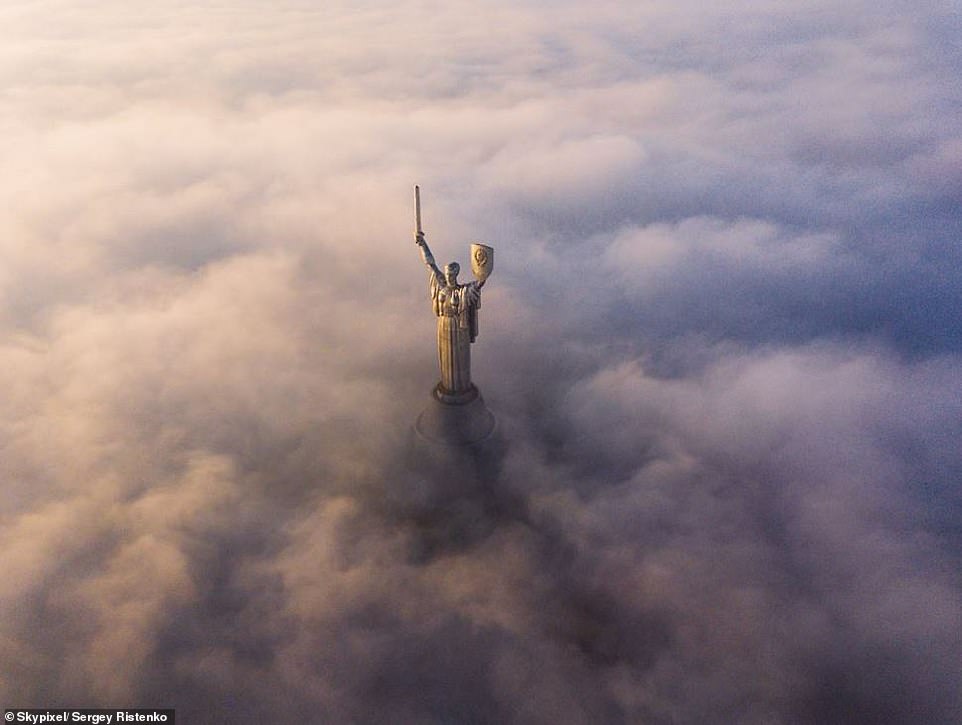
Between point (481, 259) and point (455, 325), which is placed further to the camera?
point (455, 325)

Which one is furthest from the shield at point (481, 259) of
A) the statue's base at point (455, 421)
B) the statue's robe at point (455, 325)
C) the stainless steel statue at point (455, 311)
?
the statue's base at point (455, 421)

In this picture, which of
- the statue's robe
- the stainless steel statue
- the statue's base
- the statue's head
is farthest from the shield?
the statue's base

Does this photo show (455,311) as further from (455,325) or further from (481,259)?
(481,259)

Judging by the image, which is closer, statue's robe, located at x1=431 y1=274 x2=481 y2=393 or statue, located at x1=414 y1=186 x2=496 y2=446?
statue, located at x1=414 y1=186 x2=496 y2=446

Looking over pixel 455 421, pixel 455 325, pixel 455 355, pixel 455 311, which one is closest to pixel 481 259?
pixel 455 311

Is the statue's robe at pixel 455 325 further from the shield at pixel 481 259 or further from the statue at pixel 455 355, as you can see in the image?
the shield at pixel 481 259

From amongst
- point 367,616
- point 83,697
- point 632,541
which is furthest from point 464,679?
point 83,697

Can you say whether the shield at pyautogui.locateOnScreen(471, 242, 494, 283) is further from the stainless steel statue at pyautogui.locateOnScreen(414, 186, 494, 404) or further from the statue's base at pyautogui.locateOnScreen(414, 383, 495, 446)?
the statue's base at pyautogui.locateOnScreen(414, 383, 495, 446)

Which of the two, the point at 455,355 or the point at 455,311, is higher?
the point at 455,311
